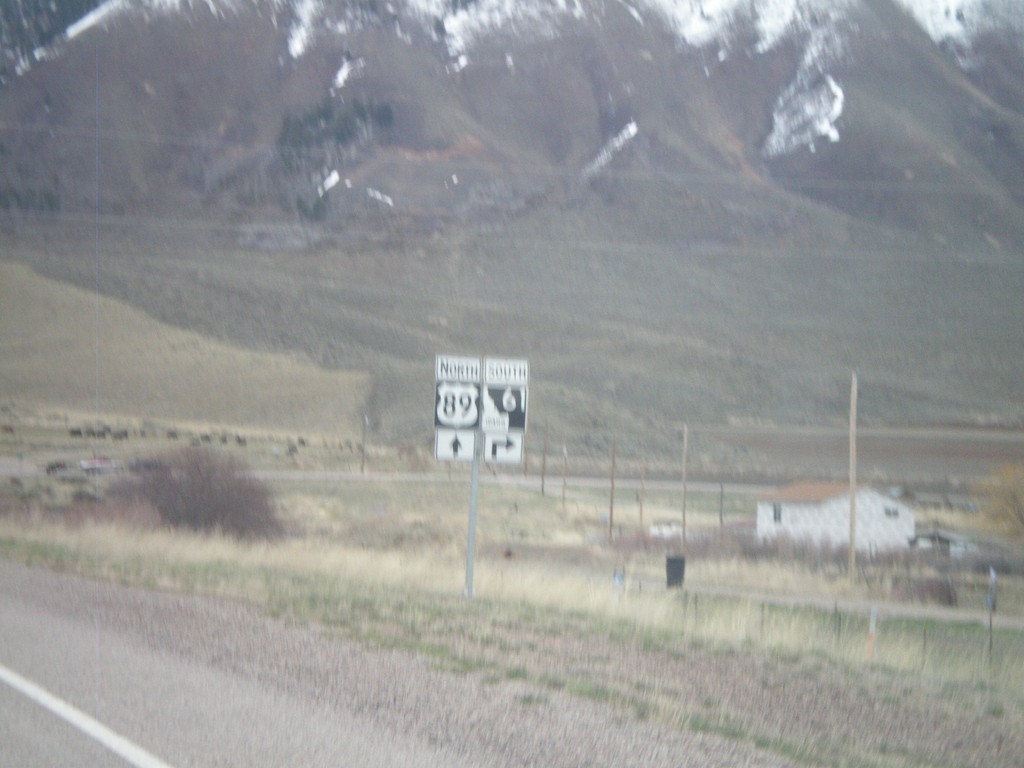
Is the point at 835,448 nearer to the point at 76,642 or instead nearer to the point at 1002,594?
the point at 1002,594

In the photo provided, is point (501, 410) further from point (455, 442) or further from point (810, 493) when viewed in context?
point (810, 493)

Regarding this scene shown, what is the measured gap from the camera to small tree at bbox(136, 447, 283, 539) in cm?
2569

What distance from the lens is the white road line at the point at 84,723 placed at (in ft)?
19.8

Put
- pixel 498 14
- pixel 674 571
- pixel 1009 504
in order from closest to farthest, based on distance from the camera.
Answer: pixel 674 571, pixel 1009 504, pixel 498 14

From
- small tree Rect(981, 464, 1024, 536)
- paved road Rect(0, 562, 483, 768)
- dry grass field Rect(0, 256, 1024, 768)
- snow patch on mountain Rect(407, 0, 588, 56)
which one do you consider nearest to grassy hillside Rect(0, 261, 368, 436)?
dry grass field Rect(0, 256, 1024, 768)

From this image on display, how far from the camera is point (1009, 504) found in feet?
110

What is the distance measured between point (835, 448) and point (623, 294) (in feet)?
139

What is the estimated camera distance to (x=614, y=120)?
134625 millimetres

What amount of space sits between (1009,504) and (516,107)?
109091mm

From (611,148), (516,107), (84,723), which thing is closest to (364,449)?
(84,723)

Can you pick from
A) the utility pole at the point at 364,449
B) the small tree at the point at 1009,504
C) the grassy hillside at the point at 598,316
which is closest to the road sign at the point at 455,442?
the small tree at the point at 1009,504

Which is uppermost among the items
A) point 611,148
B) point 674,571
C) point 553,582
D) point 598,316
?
point 611,148

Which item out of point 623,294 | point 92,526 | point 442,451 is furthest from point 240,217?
point 442,451

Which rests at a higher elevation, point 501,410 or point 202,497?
point 501,410
